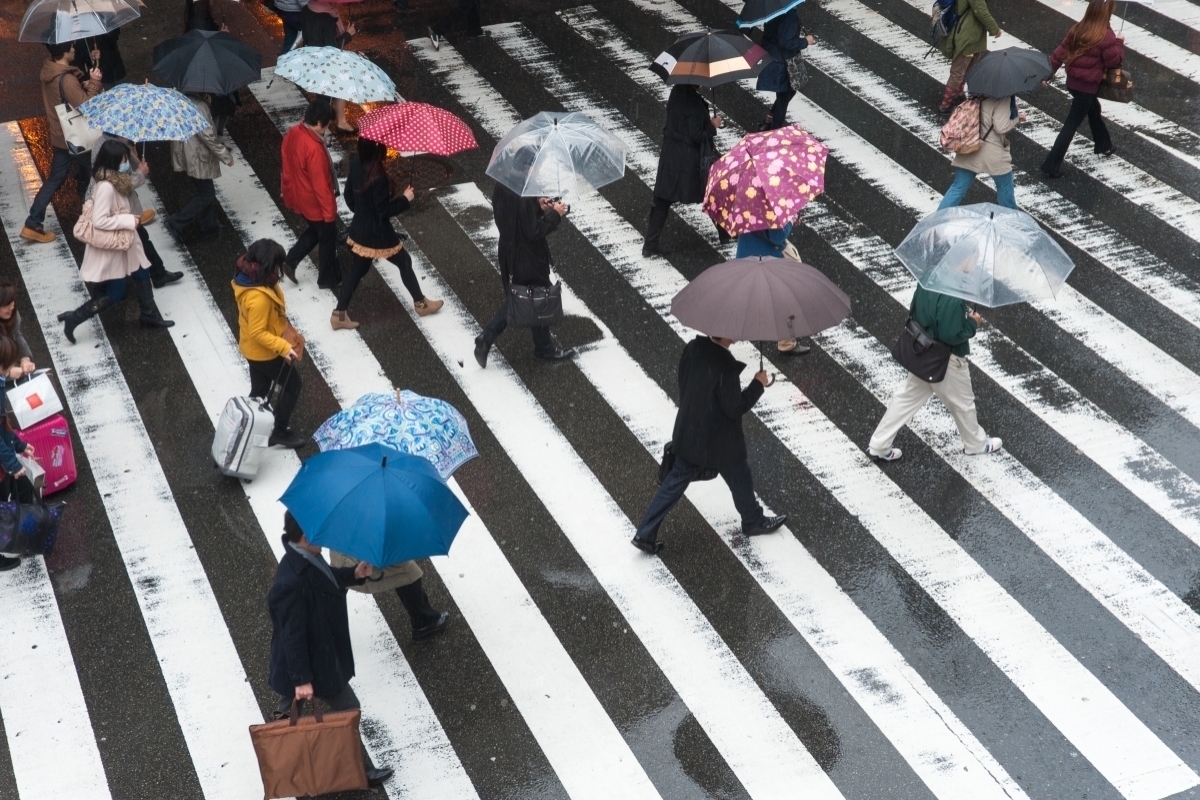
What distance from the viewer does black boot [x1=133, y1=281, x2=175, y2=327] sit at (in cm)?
1030

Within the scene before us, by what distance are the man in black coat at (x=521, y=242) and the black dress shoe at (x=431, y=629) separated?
2642 mm

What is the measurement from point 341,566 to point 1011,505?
4427mm

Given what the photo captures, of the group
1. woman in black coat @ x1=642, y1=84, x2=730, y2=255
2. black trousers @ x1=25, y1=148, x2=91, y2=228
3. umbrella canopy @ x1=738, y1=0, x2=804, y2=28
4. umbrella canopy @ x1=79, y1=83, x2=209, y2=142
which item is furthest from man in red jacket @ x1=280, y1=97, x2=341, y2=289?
umbrella canopy @ x1=738, y1=0, x2=804, y2=28

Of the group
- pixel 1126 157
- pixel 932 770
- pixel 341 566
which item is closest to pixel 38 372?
pixel 341 566

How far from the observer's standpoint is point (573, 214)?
11.9m

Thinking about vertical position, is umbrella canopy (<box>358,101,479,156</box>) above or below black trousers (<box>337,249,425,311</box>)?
above

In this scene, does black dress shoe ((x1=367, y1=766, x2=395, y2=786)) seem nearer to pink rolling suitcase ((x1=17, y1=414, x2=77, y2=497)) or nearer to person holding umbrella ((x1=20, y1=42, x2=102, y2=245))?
pink rolling suitcase ((x1=17, y1=414, x2=77, y2=497))

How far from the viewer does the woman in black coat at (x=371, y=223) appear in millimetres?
9641

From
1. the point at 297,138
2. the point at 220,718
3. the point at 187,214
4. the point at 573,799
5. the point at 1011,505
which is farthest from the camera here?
the point at 187,214

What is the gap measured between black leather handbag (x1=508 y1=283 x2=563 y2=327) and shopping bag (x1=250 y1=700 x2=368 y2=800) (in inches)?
150

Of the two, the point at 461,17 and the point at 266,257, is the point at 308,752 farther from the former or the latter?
the point at 461,17

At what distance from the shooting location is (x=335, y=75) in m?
10.3

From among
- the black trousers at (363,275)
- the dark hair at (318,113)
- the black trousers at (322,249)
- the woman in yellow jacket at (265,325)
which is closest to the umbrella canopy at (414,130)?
the dark hair at (318,113)

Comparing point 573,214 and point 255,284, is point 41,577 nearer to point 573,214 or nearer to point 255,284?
point 255,284
